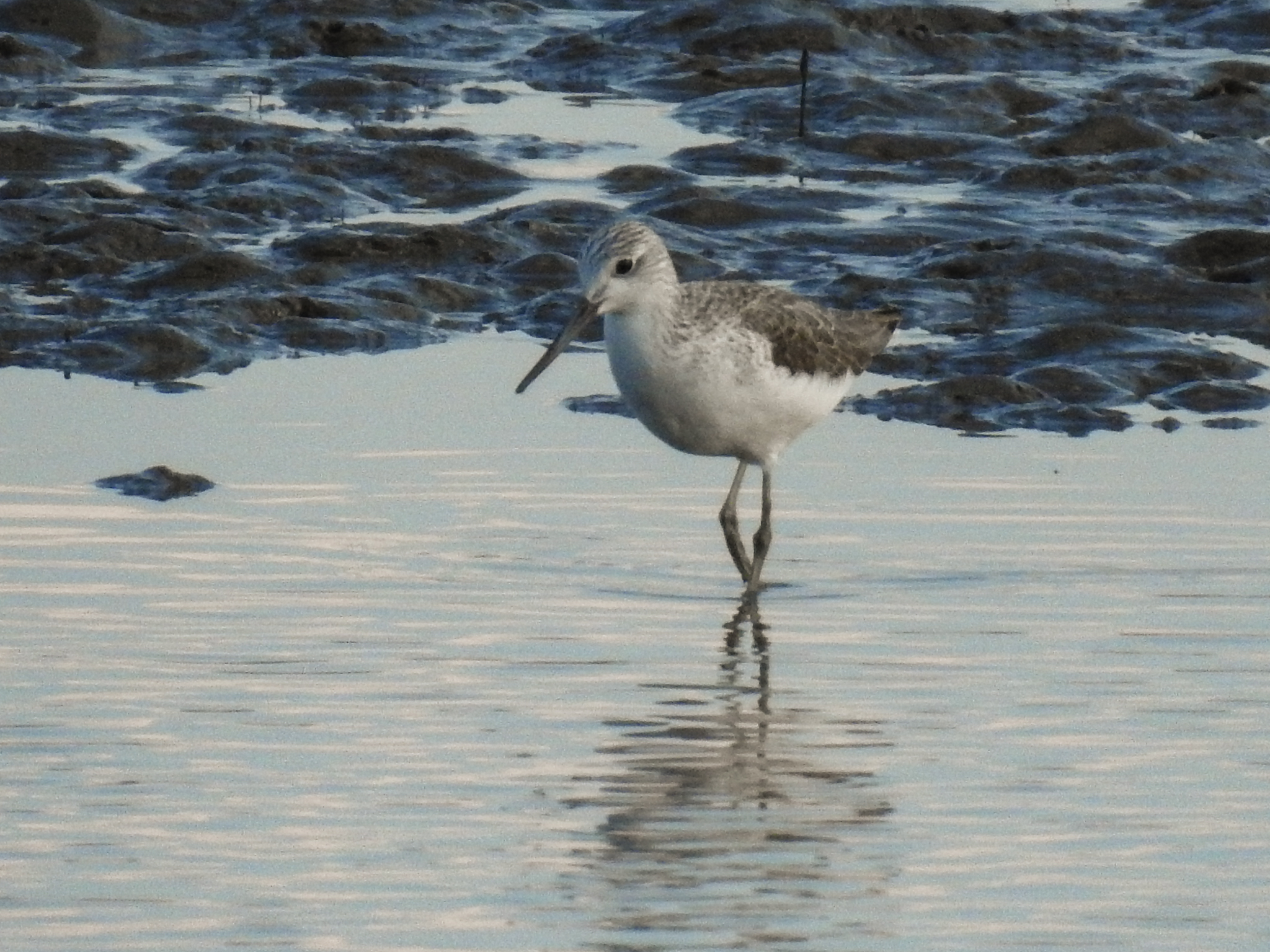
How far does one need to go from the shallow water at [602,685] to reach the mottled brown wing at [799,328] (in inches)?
21.5

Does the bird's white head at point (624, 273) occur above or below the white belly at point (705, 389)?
above

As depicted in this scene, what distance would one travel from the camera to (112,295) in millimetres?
14578

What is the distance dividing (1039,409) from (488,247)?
3.97m

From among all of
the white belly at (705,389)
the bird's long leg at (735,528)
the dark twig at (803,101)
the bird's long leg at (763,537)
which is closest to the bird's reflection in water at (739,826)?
the bird's long leg at (763,537)

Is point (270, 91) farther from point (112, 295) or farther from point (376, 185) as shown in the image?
point (112, 295)

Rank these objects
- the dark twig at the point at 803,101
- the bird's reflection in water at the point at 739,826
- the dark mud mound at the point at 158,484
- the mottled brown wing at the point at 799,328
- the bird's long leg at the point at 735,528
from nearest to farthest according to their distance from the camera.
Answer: the bird's reflection in water at the point at 739,826, the bird's long leg at the point at 735,528, the mottled brown wing at the point at 799,328, the dark mud mound at the point at 158,484, the dark twig at the point at 803,101

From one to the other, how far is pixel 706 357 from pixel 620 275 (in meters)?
0.42

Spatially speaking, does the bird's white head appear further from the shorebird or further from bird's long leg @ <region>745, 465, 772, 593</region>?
bird's long leg @ <region>745, 465, 772, 593</region>

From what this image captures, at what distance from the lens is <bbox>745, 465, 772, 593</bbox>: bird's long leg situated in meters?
10.2

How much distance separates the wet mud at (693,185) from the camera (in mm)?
13828

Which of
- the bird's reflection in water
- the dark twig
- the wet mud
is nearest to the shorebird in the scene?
the bird's reflection in water

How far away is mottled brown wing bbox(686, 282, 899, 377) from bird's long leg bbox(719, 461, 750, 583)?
0.49 m

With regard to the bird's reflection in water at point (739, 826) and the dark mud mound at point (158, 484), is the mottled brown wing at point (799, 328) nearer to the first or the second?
the bird's reflection in water at point (739, 826)

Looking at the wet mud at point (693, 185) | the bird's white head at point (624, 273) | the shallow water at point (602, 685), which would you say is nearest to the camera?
the shallow water at point (602, 685)
